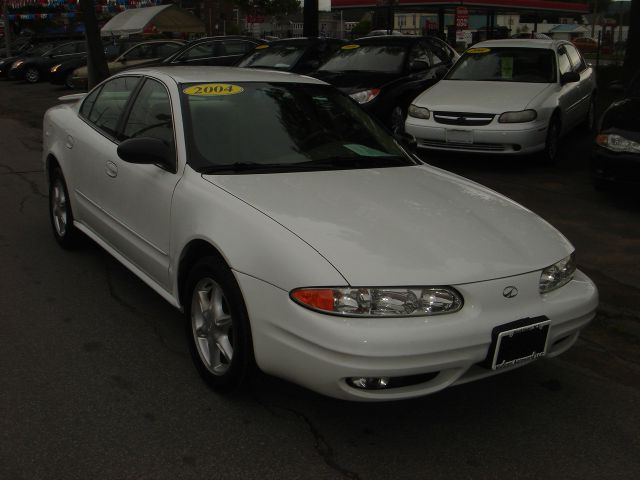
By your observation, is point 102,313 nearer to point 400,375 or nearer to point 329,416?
point 329,416

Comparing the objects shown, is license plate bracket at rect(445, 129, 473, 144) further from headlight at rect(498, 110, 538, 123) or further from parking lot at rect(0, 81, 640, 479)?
parking lot at rect(0, 81, 640, 479)

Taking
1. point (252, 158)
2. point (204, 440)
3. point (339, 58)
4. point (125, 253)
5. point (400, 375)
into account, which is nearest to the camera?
point (400, 375)

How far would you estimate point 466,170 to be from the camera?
30.4ft

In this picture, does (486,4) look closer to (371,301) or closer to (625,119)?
(625,119)

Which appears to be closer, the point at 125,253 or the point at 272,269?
the point at 272,269

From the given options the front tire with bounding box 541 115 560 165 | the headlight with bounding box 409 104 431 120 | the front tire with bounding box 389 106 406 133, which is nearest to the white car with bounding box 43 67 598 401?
the headlight with bounding box 409 104 431 120

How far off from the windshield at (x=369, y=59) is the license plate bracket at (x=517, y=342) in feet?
26.5

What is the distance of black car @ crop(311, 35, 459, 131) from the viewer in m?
10.1

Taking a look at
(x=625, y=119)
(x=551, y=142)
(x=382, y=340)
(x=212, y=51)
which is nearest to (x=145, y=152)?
(x=382, y=340)

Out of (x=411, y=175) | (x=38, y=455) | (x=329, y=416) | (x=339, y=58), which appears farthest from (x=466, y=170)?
(x=38, y=455)

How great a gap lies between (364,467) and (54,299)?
2731mm

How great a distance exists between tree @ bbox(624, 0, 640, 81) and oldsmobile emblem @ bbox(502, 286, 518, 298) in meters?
11.6

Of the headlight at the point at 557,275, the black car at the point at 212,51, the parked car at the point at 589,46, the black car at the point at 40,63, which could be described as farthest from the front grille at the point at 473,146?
the parked car at the point at 589,46

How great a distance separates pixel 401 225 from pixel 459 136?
226 inches
